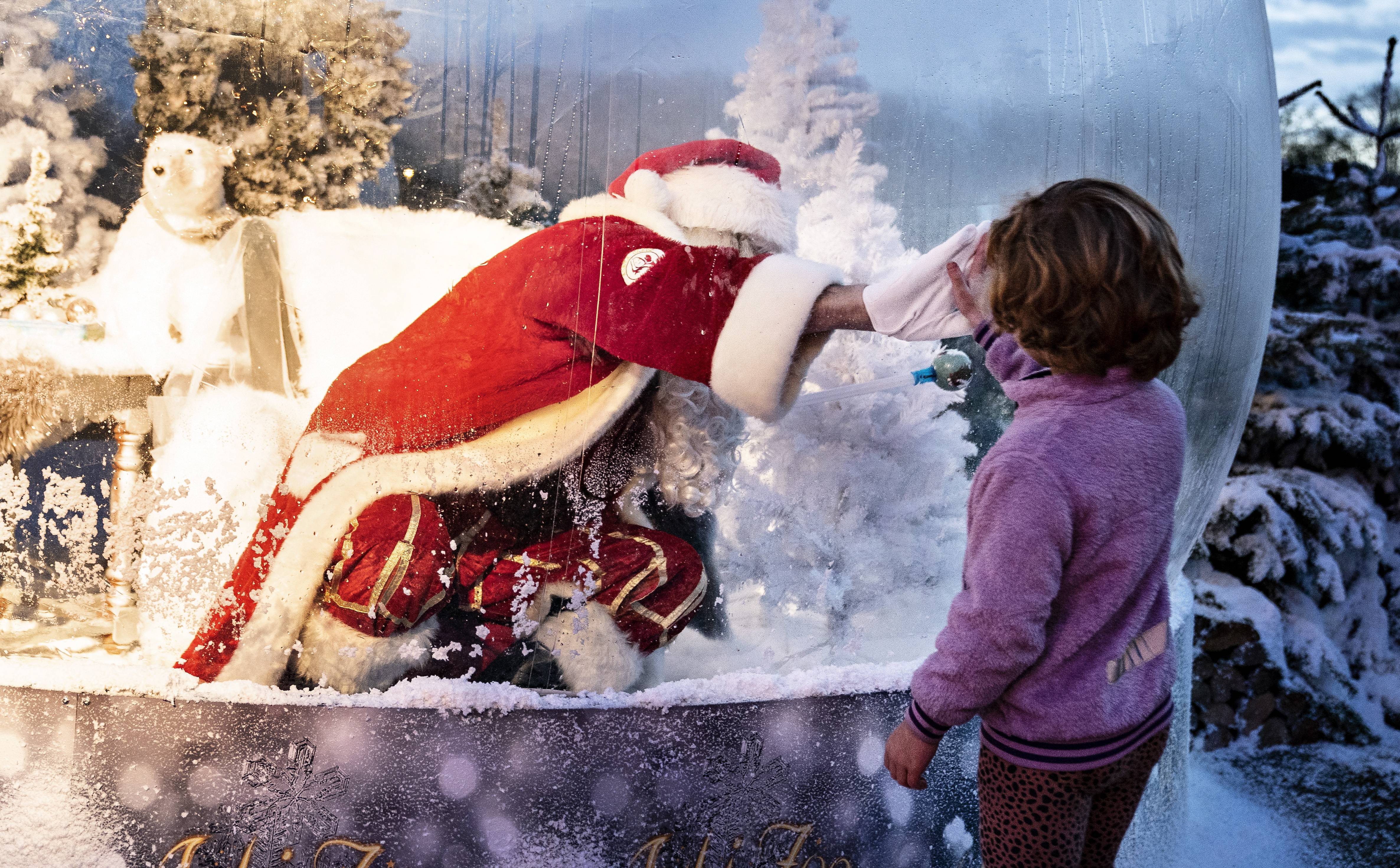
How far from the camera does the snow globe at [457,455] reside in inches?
43.3

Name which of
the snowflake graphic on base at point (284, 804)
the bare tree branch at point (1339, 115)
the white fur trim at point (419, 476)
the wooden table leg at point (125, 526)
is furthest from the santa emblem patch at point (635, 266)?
the bare tree branch at point (1339, 115)

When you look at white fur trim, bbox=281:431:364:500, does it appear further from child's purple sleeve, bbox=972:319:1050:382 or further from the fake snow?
child's purple sleeve, bbox=972:319:1050:382

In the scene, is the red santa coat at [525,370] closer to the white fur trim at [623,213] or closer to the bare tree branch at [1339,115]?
the white fur trim at [623,213]

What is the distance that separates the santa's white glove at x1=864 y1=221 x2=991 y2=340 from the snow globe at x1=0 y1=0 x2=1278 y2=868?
0.06 metres

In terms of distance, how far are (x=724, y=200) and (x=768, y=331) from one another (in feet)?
0.56

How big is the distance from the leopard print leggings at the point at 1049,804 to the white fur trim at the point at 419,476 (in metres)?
0.58

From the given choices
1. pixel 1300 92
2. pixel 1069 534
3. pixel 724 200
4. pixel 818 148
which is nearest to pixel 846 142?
pixel 818 148

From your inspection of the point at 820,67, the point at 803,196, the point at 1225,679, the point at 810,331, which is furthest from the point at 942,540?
the point at 1225,679

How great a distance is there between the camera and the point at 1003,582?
0.86m

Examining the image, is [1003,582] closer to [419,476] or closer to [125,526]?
[419,476]

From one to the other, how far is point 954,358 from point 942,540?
25 centimetres

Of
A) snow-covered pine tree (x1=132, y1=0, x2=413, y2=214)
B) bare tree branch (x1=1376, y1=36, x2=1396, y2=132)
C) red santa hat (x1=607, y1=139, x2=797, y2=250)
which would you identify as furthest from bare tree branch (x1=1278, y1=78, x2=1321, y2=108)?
snow-covered pine tree (x1=132, y1=0, x2=413, y2=214)

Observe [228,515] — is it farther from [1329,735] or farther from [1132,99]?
[1329,735]

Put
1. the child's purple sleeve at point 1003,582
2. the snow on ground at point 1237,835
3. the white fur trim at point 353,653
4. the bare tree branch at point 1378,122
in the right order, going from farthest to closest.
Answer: the bare tree branch at point 1378,122, the snow on ground at point 1237,835, the white fur trim at point 353,653, the child's purple sleeve at point 1003,582
